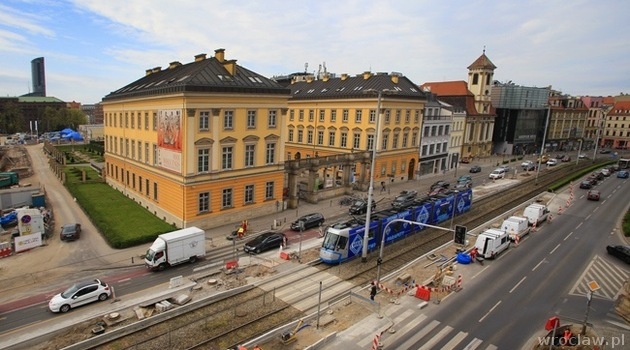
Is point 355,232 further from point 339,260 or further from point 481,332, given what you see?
point 481,332

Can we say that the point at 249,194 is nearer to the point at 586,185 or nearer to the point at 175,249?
the point at 175,249

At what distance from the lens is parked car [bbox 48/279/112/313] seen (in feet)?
79.1

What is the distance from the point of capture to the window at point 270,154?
45688 millimetres

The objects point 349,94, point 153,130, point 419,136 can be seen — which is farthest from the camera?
point 419,136

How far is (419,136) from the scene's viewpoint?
2785 inches

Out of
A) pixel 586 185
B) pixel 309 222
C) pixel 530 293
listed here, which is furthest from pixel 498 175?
pixel 530 293

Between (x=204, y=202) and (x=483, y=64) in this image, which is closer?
(x=204, y=202)

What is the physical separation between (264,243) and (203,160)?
11539 mm

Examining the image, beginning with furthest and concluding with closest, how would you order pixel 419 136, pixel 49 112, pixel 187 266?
1. pixel 49 112
2. pixel 419 136
3. pixel 187 266

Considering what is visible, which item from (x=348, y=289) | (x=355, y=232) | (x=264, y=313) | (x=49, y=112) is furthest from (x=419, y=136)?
(x=49, y=112)

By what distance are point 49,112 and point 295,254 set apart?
172 metres

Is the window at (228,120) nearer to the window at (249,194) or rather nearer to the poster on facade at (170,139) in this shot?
the poster on facade at (170,139)

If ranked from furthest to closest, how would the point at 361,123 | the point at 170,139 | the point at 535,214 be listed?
the point at 361,123, the point at 535,214, the point at 170,139

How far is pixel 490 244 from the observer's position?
33562 mm
